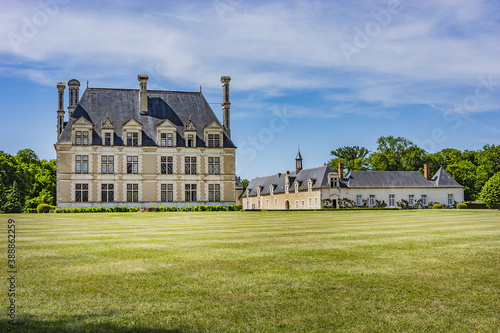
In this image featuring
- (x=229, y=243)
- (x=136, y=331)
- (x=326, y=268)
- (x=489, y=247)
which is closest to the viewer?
(x=136, y=331)

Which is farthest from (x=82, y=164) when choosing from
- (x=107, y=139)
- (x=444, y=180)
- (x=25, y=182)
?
(x=444, y=180)

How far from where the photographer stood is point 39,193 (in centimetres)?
6919

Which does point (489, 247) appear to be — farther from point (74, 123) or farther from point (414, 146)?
point (414, 146)

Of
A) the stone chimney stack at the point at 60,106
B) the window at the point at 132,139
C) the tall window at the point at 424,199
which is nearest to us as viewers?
the window at the point at 132,139

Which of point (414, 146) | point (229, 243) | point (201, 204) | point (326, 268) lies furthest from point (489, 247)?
point (414, 146)

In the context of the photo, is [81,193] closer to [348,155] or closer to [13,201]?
[13,201]

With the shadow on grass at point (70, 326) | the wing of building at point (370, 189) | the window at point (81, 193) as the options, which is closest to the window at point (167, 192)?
the window at point (81, 193)

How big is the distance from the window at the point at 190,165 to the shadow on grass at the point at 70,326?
156 feet

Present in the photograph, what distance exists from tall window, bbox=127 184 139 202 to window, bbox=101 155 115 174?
8.48 ft

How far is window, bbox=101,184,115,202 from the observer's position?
51125mm

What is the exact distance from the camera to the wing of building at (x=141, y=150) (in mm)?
50562

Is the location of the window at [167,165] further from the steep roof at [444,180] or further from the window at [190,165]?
the steep roof at [444,180]

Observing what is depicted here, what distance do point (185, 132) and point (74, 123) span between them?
462 inches

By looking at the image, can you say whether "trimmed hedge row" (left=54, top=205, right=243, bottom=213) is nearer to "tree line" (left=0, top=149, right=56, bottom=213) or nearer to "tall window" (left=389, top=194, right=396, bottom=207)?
"tree line" (left=0, top=149, right=56, bottom=213)
